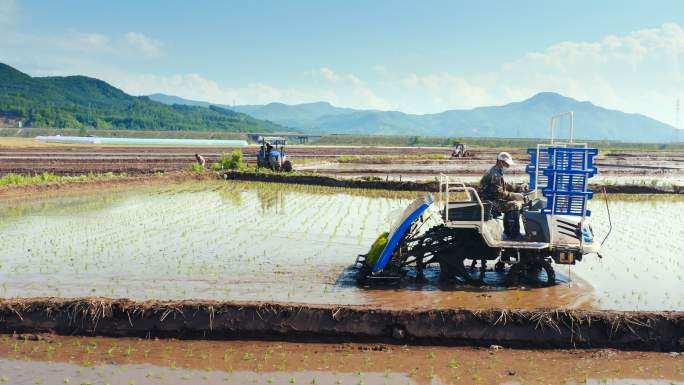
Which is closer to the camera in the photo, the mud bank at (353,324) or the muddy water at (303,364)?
the muddy water at (303,364)

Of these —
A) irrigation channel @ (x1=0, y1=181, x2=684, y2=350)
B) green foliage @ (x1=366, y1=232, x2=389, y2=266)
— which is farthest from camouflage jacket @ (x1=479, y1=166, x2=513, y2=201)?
green foliage @ (x1=366, y1=232, x2=389, y2=266)

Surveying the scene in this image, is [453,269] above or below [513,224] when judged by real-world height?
below

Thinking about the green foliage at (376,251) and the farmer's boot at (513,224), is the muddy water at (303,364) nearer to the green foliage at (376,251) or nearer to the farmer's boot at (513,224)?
the green foliage at (376,251)

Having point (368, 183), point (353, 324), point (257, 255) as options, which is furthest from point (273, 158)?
A: point (353, 324)

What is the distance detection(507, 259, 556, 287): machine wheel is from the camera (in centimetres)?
977

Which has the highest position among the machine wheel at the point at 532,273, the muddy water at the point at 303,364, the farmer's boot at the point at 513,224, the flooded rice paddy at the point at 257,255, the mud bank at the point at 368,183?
the farmer's boot at the point at 513,224

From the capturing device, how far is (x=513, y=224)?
9938mm

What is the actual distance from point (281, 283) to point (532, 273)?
13.0ft

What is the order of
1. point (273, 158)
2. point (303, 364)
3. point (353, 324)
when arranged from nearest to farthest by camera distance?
1. point (303, 364)
2. point (353, 324)
3. point (273, 158)

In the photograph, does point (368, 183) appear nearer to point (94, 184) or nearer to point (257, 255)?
point (94, 184)

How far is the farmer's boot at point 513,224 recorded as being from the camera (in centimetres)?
991

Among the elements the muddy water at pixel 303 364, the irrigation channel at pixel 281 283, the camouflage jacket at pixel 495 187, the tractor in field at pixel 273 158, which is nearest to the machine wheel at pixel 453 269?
the irrigation channel at pixel 281 283

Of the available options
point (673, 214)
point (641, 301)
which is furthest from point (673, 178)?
point (641, 301)

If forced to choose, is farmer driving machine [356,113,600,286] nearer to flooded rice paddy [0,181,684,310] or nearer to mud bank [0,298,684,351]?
flooded rice paddy [0,181,684,310]
